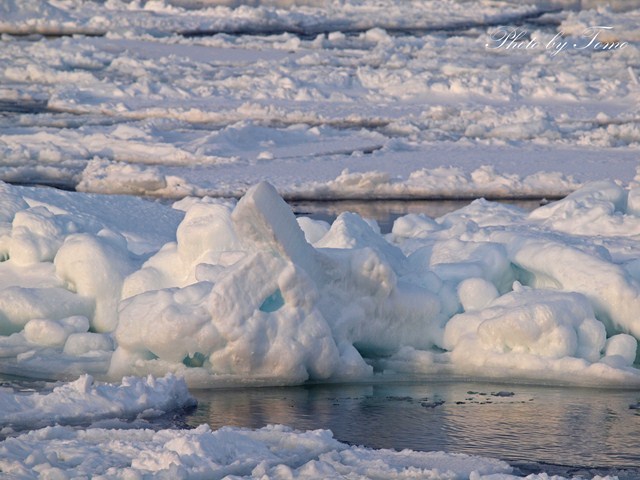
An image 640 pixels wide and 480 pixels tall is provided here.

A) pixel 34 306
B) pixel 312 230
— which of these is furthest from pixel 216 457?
pixel 312 230

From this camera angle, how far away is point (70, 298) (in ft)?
23.0

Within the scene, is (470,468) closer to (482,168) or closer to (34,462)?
(34,462)

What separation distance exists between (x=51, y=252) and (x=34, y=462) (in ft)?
9.87

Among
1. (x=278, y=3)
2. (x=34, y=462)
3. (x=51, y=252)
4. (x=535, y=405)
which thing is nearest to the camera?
(x=34, y=462)

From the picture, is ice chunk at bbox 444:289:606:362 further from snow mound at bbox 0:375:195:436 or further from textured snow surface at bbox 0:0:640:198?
textured snow surface at bbox 0:0:640:198

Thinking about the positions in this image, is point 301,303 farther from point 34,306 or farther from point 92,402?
point 34,306

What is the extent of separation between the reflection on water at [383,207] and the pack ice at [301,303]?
3.25 m

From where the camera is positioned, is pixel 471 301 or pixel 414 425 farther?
pixel 471 301

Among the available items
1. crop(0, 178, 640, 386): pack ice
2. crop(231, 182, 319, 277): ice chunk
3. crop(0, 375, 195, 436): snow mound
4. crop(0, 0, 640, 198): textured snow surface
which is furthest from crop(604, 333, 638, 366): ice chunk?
crop(0, 0, 640, 198): textured snow surface

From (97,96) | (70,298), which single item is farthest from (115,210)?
(97,96)

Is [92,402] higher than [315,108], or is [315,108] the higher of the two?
[315,108]

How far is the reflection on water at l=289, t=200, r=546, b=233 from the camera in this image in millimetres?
10945

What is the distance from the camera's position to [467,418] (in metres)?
5.71

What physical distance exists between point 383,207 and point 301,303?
17.5ft
